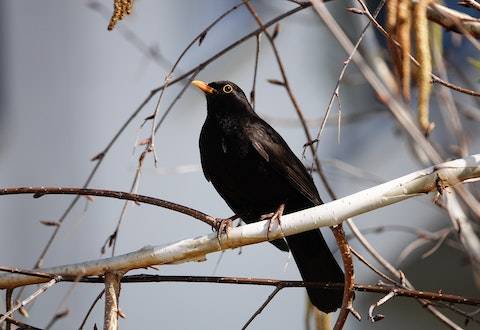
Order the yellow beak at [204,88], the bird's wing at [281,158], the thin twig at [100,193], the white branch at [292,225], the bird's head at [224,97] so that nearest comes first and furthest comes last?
the white branch at [292,225], the thin twig at [100,193], the bird's wing at [281,158], the bird's head at [224,97], the yellow beak at [204,88]

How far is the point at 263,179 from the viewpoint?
4605mm

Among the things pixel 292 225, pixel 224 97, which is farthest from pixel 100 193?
pixel 224 97

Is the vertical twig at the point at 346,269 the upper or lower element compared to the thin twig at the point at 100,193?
lower

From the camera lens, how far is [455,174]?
111 inches

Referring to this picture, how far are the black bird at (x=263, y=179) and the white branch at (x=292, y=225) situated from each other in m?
1.33

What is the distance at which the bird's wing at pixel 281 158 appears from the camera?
14.8 ft

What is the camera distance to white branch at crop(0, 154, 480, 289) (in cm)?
284

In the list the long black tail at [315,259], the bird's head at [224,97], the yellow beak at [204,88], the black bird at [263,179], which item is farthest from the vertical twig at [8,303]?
the yellow beak at [204,88]

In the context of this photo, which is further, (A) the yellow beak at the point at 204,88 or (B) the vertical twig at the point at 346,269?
(A) the yellow beak at the point at 204,88

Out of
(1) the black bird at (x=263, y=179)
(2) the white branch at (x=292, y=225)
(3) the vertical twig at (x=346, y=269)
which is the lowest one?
(3) the vertical twig at (x=346, y=269)

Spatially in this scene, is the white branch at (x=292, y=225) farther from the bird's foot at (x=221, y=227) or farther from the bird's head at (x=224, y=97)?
the bird's head at (x=224, y=97)

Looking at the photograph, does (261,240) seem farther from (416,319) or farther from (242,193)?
(416,319)

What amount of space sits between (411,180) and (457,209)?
1100 millimetres

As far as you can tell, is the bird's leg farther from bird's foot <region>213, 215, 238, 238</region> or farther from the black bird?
the black bird
